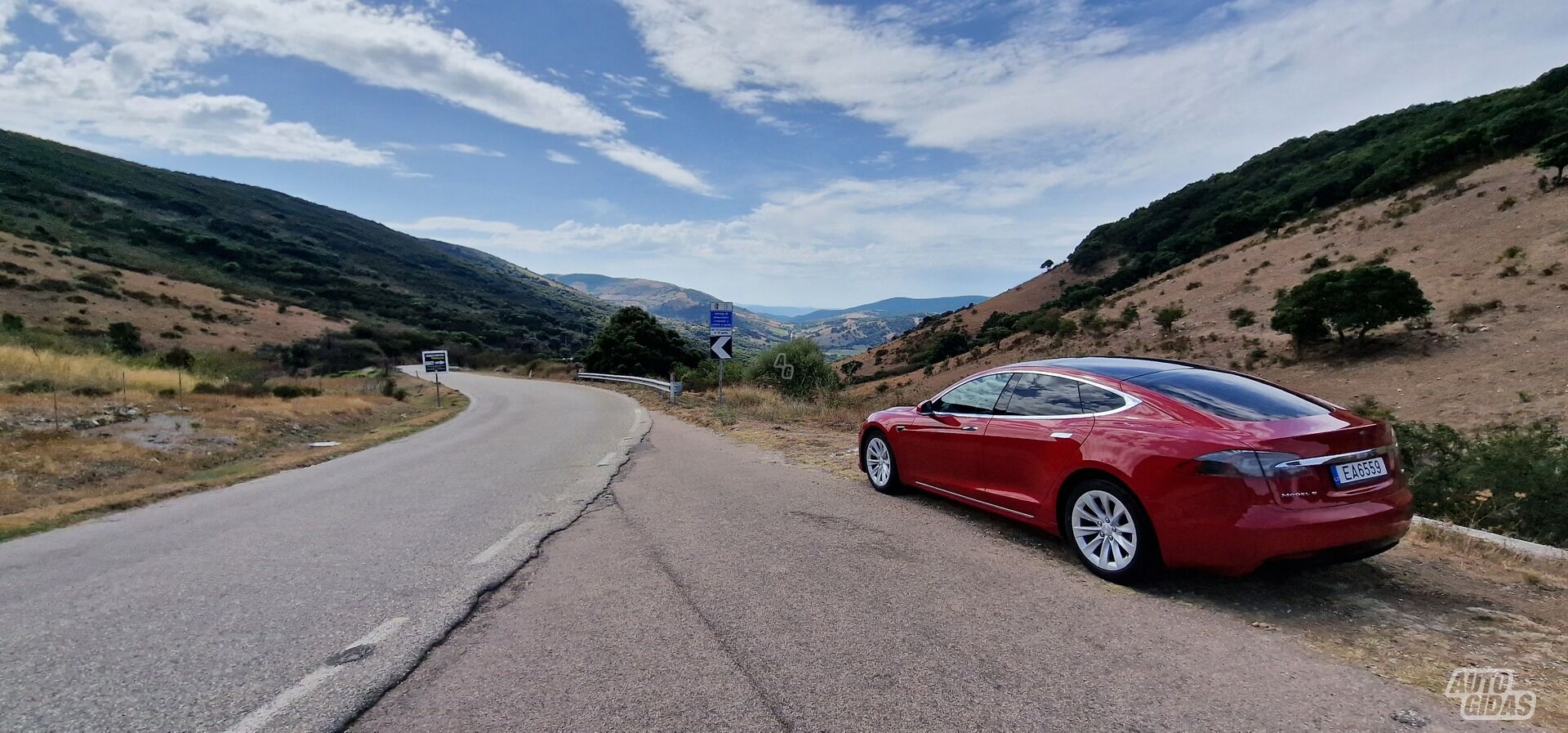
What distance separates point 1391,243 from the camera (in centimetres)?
3403

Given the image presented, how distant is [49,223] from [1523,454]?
105 meters

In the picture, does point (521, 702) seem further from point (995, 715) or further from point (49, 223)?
point (49, 223)

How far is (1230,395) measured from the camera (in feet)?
15.1

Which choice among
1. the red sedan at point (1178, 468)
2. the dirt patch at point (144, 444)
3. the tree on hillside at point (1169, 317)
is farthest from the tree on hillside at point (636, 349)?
the red sedan at point (1178, 468)

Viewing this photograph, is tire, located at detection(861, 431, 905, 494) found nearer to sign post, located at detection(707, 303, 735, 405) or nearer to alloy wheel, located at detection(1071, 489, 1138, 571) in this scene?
alloy wheel, located at detection(1071, 489, 1138, 571)

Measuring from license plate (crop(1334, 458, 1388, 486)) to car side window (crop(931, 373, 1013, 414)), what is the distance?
237 centimetres

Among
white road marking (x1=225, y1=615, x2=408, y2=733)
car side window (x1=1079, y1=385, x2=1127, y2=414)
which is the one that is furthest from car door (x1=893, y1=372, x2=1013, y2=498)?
white road marking (x1=225, y1=615, x2=408, y2=733)

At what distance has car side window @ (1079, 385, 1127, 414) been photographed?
188 inches

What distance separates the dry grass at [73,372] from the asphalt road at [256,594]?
43.7 feet

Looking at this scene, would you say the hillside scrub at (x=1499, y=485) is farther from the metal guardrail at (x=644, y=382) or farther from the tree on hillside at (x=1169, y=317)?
the tree on hillside at (x=1169, y=317)

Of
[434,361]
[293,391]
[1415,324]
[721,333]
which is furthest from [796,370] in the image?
[1415,324]

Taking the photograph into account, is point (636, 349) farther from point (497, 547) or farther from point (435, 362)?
point (497, 547)

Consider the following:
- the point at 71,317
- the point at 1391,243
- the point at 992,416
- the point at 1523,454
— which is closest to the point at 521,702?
the point at 992,416

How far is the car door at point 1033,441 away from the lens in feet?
16.1
